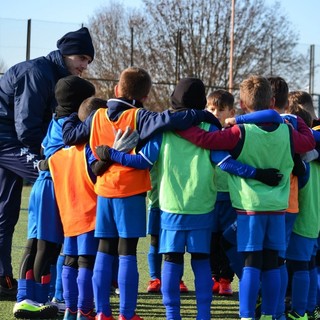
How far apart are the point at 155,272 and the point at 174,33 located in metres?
29.4

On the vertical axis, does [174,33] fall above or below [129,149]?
above

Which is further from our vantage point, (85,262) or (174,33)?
(174,33)

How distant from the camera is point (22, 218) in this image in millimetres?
13836

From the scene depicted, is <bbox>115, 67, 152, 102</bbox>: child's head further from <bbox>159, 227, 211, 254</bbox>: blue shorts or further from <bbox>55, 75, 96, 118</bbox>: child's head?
<bbox>159, 227, 211, 254</bbox>: blue shorts

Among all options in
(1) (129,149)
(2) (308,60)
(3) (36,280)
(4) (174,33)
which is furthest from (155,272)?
(4) (174,33)

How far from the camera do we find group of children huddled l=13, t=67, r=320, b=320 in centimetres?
584

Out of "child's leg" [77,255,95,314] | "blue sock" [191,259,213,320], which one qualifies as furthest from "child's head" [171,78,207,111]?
"child's leg" [77,255,95,314]

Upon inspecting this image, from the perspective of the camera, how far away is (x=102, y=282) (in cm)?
592

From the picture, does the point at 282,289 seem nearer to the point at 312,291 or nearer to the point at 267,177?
the point at 312,291

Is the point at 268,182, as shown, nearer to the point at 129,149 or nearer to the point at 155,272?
the point at 129,149

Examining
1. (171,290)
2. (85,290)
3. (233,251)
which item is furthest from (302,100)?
(85,290)

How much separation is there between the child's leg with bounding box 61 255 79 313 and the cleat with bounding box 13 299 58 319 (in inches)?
9.7

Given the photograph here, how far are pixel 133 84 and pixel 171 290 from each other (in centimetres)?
153

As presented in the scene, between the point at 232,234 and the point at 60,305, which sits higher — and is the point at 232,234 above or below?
above
